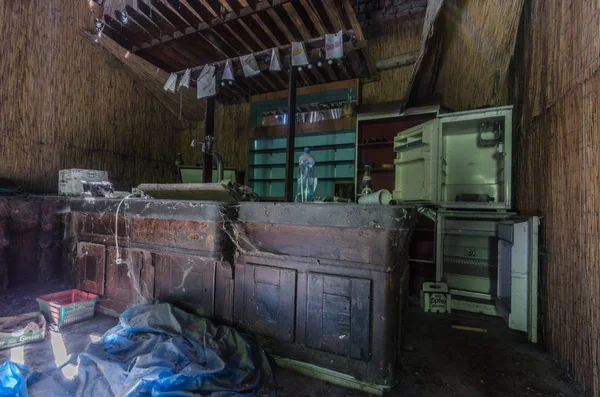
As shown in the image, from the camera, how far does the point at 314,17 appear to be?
3537mm

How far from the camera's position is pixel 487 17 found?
2.65 metres

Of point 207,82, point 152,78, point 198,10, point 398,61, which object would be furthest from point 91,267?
point 398,61

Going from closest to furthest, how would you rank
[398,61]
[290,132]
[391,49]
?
1. [290,132]
2. [398,61]
3. [391,49]

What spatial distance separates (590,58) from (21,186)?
5.47 metres

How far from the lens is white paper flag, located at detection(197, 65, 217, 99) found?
4285 mm

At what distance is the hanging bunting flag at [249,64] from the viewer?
3951 millimetres

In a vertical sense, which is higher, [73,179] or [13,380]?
[73,179]

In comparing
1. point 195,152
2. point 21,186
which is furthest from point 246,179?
point 21,186

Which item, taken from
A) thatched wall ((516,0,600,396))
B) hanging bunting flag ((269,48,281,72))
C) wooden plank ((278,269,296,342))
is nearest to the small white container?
thatched wall ((516,0,600,396))

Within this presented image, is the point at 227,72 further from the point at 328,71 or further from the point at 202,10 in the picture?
the point at 328,71

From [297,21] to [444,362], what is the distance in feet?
13.0

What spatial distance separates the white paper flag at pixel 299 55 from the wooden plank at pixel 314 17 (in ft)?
1.09

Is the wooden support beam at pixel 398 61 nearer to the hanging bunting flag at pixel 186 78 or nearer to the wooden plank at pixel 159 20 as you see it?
the hanging bunting flag at pixel 186 78

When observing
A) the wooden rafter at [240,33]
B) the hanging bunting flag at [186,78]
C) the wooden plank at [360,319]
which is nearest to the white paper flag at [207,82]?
the wooden rafter at [240,33]
